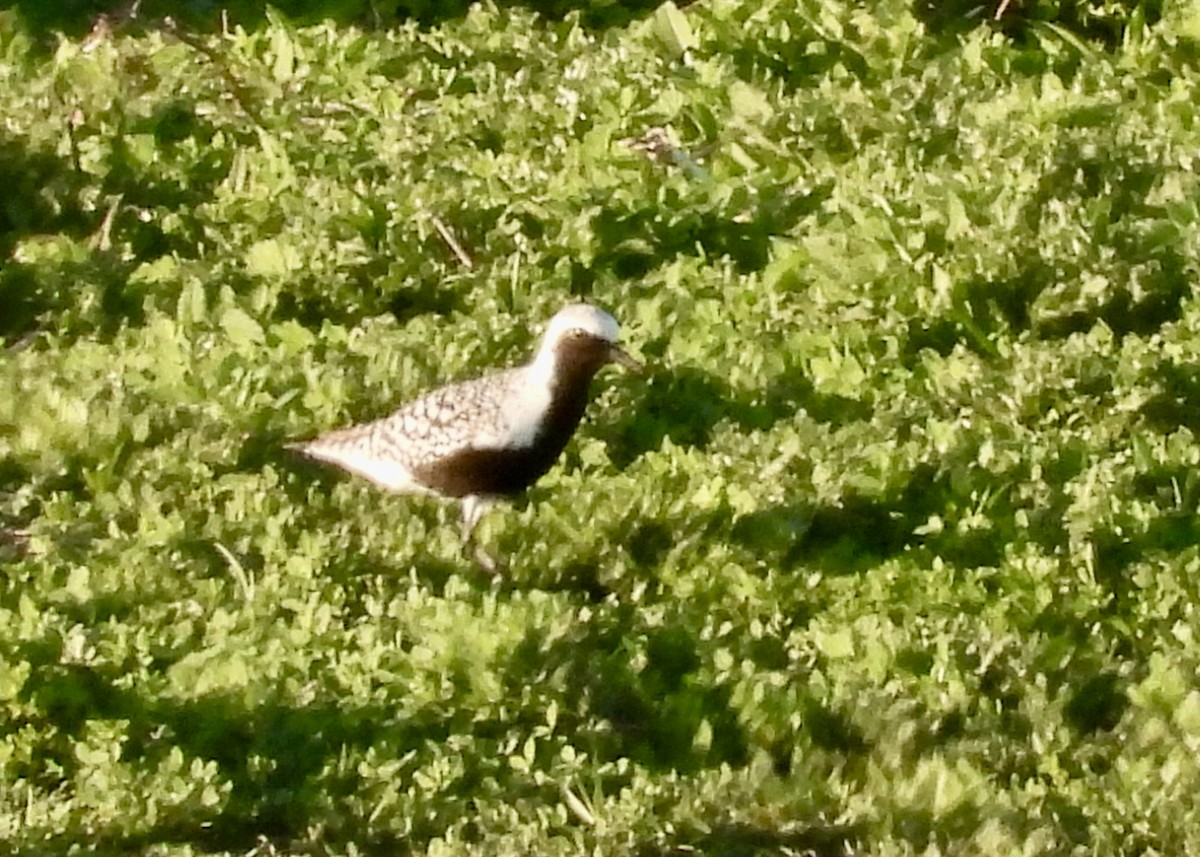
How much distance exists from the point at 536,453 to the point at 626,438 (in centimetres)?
61

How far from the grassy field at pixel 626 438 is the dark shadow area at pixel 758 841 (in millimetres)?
11

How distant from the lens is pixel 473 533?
6.12 metres

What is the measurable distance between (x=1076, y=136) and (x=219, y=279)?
302 cm

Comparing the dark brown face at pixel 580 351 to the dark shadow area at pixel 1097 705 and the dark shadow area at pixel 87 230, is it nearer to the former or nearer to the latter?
the dark shadow area at pixel 1097 705

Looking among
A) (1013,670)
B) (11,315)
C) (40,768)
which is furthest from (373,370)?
(1013,670)

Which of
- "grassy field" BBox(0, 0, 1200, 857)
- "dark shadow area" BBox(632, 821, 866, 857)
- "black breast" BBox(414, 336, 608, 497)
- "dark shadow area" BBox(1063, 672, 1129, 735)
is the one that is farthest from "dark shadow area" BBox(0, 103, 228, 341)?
"dark shadow area" BBox(1063, 672, 1129, 735)

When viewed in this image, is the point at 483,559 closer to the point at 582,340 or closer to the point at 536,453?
the point at 536,453

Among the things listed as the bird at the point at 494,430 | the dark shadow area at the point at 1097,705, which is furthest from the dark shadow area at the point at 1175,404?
the bird at the point at 494,430

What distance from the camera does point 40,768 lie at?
5316 millimetres

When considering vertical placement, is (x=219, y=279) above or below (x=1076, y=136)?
below

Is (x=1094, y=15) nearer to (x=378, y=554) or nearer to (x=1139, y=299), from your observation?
(x=1139, y=299)

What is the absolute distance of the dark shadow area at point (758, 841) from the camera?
16.6 ft

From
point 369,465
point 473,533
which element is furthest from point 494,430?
point 369,465

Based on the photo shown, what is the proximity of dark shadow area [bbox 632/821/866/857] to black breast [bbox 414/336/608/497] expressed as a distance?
1349mm
